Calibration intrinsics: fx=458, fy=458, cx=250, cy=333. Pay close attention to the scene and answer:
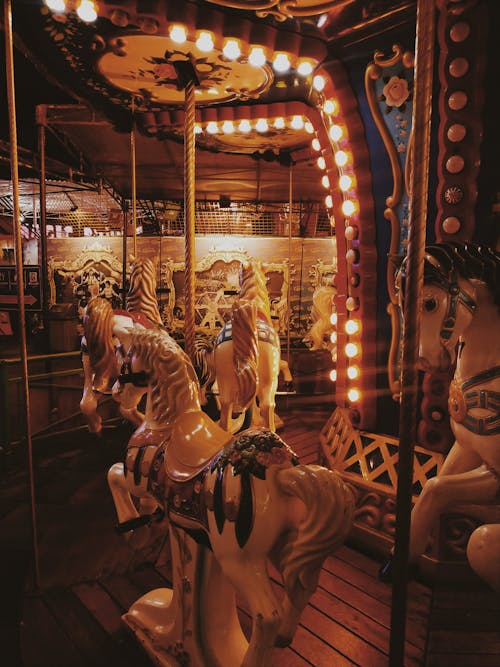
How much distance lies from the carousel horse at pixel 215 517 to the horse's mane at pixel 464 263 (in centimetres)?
75

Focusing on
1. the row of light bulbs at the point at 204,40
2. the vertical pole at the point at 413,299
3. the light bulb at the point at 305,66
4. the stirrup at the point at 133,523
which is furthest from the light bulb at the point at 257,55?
the stirrup at the point at 133,523

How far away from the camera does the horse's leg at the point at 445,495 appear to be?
1.57 meters

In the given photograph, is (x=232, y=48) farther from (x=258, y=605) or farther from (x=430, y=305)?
(x=258, y=605)

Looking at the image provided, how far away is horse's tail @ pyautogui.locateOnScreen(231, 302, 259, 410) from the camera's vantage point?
1.99m

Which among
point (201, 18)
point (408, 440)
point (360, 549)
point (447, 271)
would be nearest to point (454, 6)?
point (201, 18)

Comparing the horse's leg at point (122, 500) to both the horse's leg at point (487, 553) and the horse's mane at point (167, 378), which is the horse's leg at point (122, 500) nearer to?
the horse's mane at point (167, 378)

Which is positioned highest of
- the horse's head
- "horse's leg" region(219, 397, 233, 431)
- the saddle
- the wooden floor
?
the horse's head

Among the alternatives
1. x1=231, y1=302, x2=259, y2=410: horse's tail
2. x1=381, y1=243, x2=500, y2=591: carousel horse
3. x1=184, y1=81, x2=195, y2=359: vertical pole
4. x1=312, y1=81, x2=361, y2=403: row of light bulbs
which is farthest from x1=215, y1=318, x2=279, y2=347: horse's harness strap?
x1=381, y1=243, x2=500, y2=591: carousel horse

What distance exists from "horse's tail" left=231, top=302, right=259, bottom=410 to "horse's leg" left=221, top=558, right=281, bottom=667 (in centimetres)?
86

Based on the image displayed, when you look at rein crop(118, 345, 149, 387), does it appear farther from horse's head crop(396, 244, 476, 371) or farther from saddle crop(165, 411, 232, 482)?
horse's head crop(396, 244, 476, 371)

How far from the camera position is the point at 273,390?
335 centimetres

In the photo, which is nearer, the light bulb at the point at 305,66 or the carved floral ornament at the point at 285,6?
the carved floral ornament at the point at 285,6

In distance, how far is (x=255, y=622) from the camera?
1.13 metres

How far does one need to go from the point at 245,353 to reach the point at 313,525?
1.00 m
